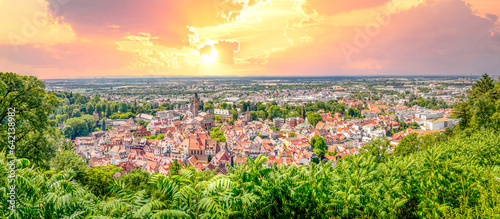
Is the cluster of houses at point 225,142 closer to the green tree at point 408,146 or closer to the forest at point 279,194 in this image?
the green tree at point 408,146

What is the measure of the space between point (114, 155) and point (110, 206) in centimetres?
3420

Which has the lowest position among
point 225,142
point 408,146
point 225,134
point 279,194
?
point 225,142

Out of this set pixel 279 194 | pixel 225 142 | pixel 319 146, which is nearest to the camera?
pixel 279 194

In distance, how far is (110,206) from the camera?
8.35 ft

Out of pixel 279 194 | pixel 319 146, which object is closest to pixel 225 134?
pixel 319 146

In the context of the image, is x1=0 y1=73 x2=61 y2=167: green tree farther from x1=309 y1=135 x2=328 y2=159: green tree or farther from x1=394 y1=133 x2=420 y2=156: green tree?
x1=309 y1=135 x2=328 y2=159: green tree

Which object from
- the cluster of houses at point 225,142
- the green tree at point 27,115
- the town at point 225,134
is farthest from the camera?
the town at point 225,134

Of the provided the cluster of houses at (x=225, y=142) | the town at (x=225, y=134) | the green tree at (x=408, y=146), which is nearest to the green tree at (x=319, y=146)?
the town at (x=225, y=134)

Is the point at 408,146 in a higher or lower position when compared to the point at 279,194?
lower

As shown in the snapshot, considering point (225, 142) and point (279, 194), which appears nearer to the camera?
point (279, 194)

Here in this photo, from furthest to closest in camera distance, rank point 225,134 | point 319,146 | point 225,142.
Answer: point 225,134 → point 225,142 → point 319,146

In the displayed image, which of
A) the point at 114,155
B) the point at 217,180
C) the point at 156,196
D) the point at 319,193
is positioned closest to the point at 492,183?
the point at 319,193

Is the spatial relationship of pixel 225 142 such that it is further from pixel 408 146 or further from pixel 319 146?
pixel 408 146

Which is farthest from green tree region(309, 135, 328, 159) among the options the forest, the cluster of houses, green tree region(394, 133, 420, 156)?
the forest
